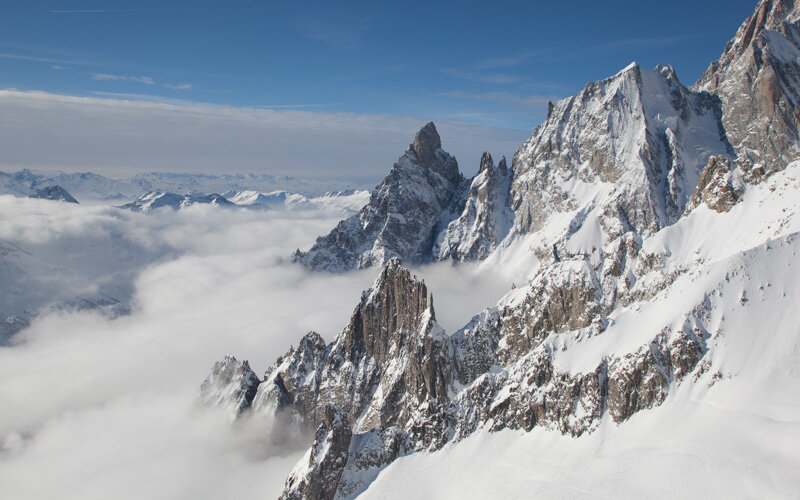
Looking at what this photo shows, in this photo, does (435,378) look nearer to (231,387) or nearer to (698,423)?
(698,423)

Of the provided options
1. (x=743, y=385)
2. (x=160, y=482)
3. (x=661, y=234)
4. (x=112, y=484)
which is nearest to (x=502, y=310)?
(x=661, y=234)

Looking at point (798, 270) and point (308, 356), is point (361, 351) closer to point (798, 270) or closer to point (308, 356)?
point (308, 356)

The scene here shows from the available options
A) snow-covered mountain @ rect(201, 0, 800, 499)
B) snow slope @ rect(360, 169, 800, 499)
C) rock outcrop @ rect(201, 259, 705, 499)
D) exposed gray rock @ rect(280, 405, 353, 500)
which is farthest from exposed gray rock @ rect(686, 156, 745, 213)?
exposed gray rock @ rect(280, 405, 353, 500)

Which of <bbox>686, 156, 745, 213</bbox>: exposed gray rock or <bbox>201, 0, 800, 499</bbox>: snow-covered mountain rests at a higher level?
<bbox>686, 156, 745, 213</bbox>: exposed gray rock

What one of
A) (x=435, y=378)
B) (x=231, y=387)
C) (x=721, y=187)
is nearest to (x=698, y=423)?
(x=435, y=378)

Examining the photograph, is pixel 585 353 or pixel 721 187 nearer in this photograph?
pixel 585 353

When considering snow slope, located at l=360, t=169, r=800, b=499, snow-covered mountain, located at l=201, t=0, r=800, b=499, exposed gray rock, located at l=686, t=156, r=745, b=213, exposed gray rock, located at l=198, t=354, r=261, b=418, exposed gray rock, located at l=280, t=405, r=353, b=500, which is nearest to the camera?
snow slope, located at l=360, t=169, r=800, b=499

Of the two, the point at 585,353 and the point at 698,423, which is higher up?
the point at 585,353

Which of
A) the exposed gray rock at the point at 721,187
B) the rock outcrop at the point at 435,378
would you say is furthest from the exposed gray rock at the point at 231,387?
the exposed gray rock at the point at 721,187

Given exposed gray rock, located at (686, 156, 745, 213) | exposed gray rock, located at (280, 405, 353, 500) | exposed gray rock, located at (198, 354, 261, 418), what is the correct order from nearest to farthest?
exposed gray rock, located at (280, 405, 353, 500), exposed gray rock, located at (686, 156, 745, 213), exposed gray rock, located at (198, 354, 261, 418)

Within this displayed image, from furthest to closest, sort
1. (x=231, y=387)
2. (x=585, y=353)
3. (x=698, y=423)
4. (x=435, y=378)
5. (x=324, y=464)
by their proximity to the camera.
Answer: (x=231, y=387)
(x=435, y=378)
(x=324, y=464)
(x=585, y=353)
(x=698, y=423)

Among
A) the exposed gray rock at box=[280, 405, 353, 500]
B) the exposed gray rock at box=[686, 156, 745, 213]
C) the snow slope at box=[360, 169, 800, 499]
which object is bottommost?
the exposed gray rock at box=[280, 405, 353, 500]

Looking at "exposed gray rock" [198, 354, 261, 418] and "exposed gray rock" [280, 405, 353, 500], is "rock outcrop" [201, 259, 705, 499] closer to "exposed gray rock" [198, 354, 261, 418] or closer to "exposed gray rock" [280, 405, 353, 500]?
"exposed gray rock" [280, 405, 353, 500]
